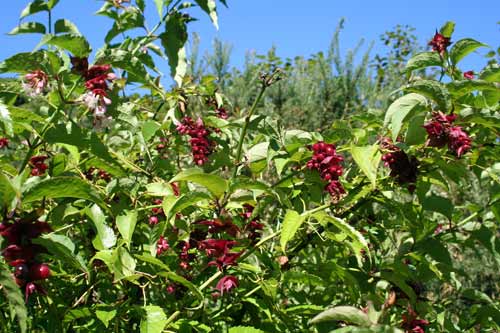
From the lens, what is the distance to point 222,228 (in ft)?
5.48

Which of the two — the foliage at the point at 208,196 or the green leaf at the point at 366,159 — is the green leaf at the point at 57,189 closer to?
the foliage at the point at 208,196

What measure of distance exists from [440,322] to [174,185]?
4.04 ft

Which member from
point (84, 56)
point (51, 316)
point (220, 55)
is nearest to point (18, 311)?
point (51, 316)

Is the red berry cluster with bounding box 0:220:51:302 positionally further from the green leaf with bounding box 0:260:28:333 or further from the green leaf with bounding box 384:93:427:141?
the green leaf with bounding box 384:93:427:141

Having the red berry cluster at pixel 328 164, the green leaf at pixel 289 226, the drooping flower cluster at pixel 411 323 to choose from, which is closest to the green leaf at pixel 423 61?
the red berry cluster at pixel 328 164

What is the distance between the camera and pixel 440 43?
2.06 meters

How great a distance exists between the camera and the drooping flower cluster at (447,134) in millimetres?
1707

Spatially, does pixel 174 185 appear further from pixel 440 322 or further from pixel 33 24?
pixel 440 322

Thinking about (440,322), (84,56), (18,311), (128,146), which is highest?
(84,56)

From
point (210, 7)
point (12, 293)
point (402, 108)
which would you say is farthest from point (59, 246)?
point (210, 7)

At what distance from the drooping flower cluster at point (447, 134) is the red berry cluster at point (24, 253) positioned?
1203mm

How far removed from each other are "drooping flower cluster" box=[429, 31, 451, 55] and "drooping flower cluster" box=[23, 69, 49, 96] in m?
1.41

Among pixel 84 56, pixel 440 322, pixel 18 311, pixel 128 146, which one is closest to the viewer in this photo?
pixel 18 311

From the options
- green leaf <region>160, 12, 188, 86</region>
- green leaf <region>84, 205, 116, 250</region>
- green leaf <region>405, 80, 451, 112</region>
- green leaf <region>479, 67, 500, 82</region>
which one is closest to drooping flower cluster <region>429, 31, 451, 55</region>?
green leaf <region>479, 67, 500, 82</region>
